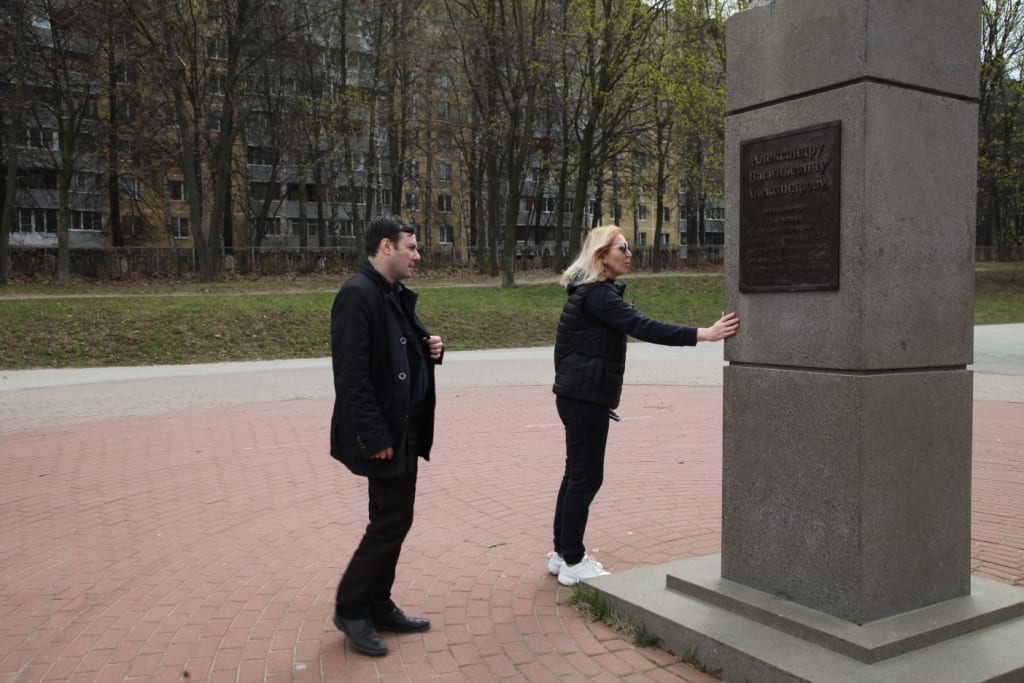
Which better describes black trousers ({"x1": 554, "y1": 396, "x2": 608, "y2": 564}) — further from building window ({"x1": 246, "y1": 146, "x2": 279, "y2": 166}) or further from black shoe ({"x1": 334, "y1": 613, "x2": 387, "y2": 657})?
building window ({"x1": 246, "y1": 146, "x2": 279, "y2": 166})

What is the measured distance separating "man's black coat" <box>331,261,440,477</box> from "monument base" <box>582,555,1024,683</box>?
1408 mm

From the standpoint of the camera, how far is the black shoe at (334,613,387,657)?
3977 mm

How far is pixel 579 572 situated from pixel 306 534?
2117 millimetres

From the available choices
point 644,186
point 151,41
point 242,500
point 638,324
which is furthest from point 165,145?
point 638,324

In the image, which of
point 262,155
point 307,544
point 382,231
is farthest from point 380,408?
point 262,155

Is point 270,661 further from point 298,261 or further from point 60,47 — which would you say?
point 298,261

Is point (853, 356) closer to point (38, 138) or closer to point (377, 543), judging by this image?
point (377, 543)

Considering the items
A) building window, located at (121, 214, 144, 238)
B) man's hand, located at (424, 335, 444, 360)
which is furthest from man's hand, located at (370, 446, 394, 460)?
building window, located at (121, 214, 144, 238)

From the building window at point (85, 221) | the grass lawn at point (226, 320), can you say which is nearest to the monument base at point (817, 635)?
the grass lawn at point (226, 320)

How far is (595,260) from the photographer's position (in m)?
4.67

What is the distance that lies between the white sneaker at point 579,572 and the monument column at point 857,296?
0.90 m

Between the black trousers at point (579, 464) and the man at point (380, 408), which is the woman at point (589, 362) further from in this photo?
the man at point (380, 408)

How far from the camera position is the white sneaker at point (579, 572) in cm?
478

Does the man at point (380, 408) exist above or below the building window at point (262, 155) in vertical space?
below
